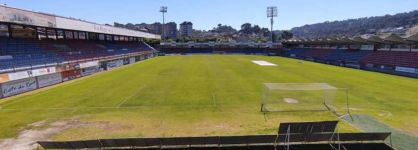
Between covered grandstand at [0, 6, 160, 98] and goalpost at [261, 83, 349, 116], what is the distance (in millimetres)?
24183

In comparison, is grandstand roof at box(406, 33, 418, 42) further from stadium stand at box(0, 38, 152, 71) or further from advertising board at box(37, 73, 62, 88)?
stadium stand at box(0, 38, 152, 71)

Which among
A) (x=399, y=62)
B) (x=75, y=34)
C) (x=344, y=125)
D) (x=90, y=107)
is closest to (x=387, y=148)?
(x=344, y=125)

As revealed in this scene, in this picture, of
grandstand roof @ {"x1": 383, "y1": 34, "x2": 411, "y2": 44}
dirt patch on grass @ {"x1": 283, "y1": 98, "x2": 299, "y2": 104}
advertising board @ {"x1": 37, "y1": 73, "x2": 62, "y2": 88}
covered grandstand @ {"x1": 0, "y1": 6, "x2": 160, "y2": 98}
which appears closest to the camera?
dirt patch on grass @ {"x1": 283, "y1": 98, "x2": 299, "y2": 104}

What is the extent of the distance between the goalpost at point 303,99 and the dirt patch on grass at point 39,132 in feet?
38.2

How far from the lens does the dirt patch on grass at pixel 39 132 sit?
14.7 m

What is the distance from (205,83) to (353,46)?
46032mm

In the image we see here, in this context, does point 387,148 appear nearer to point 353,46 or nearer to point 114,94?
point 114,94

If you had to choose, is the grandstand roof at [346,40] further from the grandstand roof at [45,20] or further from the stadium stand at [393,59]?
the grandstand roof at [45,20]

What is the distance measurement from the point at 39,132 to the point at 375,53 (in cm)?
5680

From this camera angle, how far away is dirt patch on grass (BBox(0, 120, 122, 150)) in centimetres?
1474

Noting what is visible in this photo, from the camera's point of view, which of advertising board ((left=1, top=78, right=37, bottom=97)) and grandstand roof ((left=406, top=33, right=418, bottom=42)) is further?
grandstand roof ((left=406, top=33, right=418, bottom=42))

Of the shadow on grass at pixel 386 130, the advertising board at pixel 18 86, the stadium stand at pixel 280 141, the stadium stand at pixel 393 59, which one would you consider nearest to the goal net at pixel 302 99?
the shadow on grass at pixel 386 130

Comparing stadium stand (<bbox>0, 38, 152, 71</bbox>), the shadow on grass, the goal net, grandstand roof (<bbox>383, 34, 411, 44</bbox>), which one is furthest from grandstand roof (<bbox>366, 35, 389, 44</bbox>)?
stadium stand (<bbox>0, 38, 152, 71</bbox>)

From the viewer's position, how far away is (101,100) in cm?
2539
